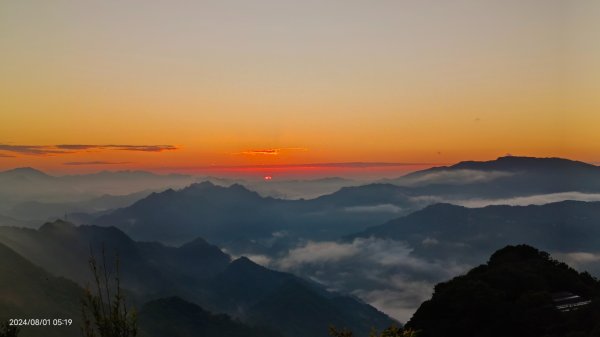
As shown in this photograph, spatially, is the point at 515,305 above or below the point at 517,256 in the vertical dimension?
above

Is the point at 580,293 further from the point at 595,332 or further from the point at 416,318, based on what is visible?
the point at 595,332

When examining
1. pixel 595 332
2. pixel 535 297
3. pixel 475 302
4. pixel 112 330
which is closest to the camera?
pixel 112 330

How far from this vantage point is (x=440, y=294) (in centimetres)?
6512

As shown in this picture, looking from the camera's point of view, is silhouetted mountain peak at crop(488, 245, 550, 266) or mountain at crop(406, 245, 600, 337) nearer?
mountain at crop(406, 245, 600, 337)

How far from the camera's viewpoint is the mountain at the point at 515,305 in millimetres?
46875

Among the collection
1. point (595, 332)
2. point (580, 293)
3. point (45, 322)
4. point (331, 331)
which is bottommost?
point (45, 322)

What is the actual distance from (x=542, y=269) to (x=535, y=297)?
21.7 m

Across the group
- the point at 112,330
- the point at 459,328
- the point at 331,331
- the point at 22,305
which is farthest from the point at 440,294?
the point at 22,305

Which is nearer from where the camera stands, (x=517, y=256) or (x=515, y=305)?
(x=515, y=305)

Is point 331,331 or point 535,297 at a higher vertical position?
point 331,331

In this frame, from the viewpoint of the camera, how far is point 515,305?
53.6m

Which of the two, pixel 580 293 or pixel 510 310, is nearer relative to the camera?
pixel 510 310

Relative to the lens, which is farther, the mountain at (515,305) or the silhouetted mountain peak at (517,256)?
the silhouetted mountain peak at (517,256)

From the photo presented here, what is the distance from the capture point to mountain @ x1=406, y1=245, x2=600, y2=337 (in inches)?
1845
